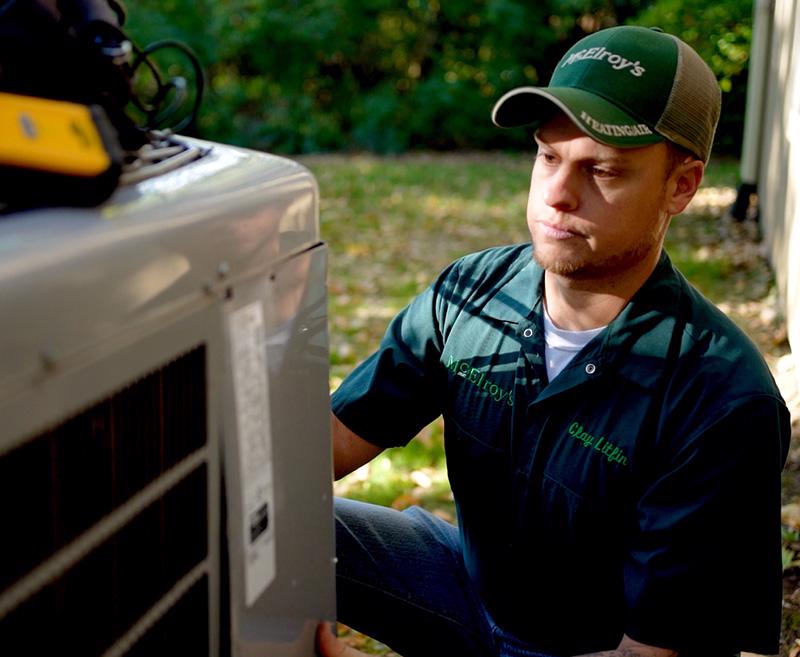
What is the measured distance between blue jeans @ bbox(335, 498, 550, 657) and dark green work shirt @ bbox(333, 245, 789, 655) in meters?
0.07

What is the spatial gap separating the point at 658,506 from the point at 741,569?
0.60 feet

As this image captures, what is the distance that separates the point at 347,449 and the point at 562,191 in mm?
726

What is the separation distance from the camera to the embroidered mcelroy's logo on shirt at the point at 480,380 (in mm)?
2049

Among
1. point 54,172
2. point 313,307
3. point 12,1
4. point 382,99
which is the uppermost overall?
point 12,1

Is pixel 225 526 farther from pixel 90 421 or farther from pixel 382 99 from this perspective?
pixel 382 99

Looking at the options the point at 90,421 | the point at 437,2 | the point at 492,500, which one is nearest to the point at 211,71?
the point at 437,2

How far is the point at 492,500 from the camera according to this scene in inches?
82.3

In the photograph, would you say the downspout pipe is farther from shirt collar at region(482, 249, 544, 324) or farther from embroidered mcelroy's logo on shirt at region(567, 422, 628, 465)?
embroidered mcelroy's logo on shirt at region(567, 422, 628, 465)

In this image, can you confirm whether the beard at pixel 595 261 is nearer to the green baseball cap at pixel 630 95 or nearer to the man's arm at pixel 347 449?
the green baseball cap at pixel 630 95

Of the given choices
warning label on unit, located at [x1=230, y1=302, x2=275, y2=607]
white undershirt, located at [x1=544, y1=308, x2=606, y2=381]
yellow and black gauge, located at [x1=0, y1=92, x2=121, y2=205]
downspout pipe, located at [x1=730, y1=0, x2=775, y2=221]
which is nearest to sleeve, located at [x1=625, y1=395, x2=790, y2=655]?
white undershirt, located at [x1=544, y1=308, x2=606, y2=381]

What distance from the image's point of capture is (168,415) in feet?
3.45

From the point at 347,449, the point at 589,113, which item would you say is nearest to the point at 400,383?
the point at 347,449

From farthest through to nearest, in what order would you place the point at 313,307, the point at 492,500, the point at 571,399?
the point at 492,500 < the point at 571,399 < the point at 313,307

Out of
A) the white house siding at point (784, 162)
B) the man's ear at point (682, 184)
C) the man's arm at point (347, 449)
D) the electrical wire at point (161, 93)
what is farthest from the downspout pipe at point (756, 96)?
the electrical wire at point (161, 93)
